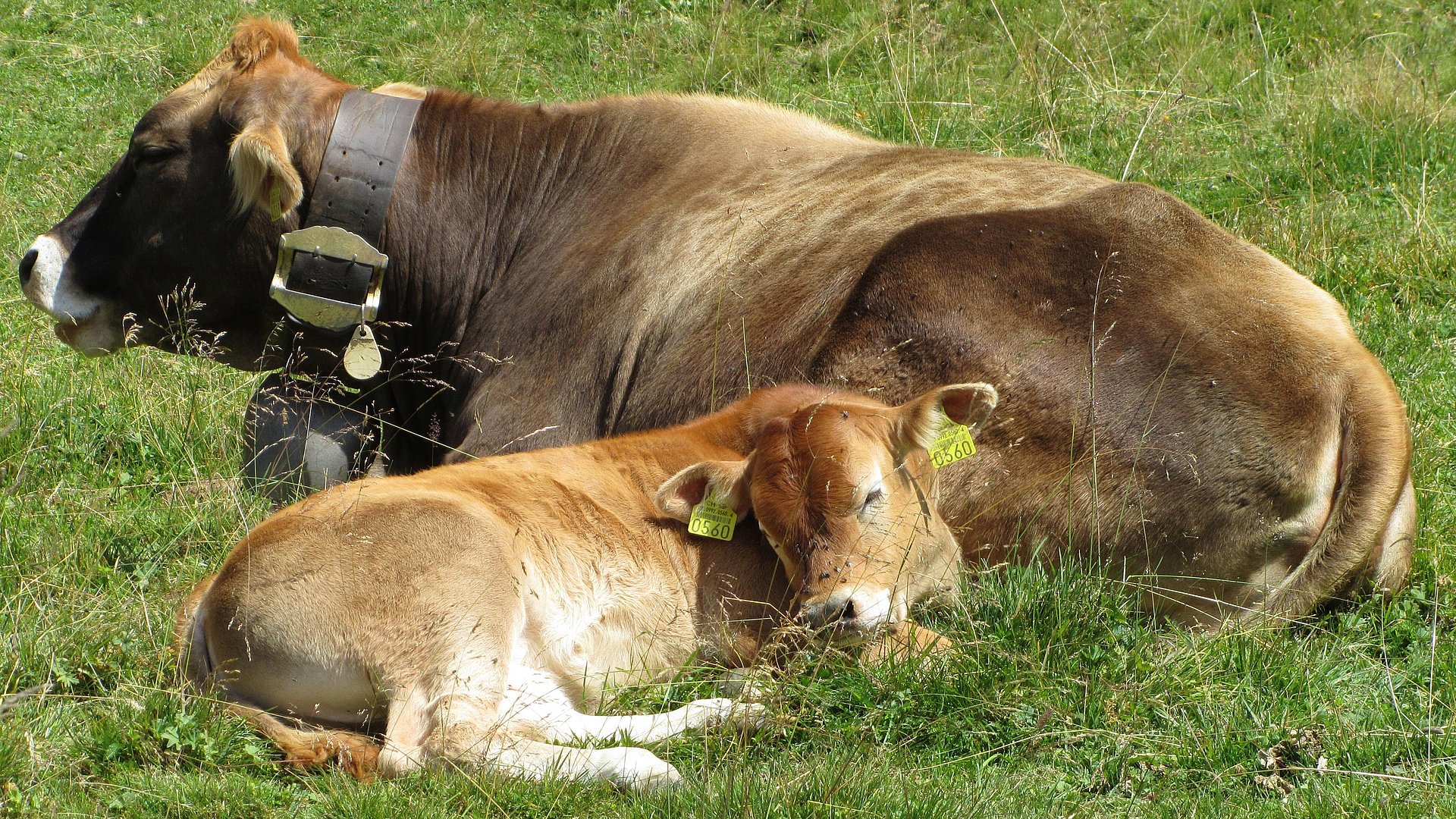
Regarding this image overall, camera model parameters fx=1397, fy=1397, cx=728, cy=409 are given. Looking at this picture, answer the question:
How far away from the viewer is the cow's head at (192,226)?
227 inches

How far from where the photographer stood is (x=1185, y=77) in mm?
8422

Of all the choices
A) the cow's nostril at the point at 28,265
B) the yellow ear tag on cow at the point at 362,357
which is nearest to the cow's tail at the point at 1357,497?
the yellow ear tag on cow at the point at 362,357

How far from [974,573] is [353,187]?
10.1ft

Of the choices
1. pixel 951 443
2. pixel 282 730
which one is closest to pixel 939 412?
pixel 951 443

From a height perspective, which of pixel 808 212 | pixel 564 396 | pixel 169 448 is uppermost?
pixel 808 212

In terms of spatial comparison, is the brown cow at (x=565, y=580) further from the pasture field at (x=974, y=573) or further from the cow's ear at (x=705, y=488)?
the pasture field at (x=974, y=573)

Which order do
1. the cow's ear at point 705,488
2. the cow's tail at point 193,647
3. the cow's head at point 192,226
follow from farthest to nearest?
the cow's head at point 192,226, the cow's ear at point 705,488, the cow's tail at point 193,647

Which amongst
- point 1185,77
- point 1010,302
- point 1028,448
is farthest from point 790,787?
point 1185,77

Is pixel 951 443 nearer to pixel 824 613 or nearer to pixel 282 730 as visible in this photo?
pixel 824 613

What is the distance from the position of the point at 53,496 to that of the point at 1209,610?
13.0ft

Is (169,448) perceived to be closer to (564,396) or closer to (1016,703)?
(564,396)

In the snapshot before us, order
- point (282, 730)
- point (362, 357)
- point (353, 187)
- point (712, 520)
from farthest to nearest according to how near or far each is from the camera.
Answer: point (353, 187), point (362, 357), point (712, 520), point (282, 730)

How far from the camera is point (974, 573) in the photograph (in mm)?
4211

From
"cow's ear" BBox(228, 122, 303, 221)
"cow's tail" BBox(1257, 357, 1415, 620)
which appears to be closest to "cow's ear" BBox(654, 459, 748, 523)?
"cow's tail" BBox(1257, 357, 1415, 620)
